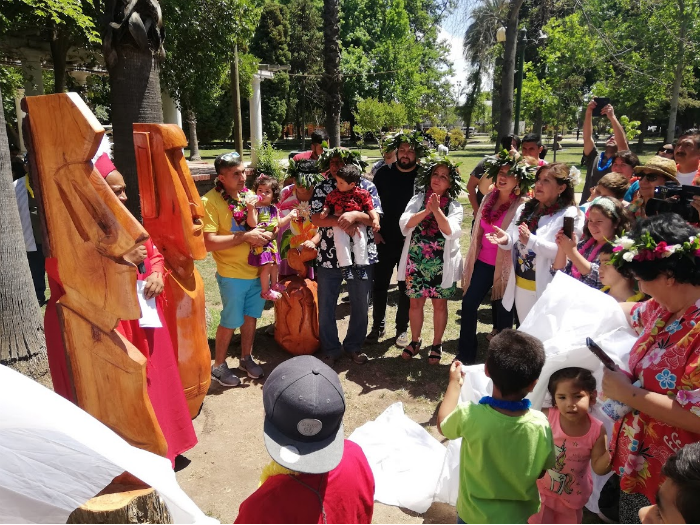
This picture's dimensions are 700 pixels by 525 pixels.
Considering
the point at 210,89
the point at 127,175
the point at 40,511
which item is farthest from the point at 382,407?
the point at 210,89

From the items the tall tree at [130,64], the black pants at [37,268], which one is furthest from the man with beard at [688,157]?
the black pants at [37,268]

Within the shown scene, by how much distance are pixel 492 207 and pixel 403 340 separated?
1663 mm

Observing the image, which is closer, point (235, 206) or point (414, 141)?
point (235, 206)

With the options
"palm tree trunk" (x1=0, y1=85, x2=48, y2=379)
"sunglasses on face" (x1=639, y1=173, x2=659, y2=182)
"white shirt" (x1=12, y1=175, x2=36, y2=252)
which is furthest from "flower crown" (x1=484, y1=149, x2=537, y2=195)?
"white shirt" (x1=12, y1=175, x2=36, y2=252)

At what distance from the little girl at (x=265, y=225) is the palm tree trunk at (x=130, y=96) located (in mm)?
2051

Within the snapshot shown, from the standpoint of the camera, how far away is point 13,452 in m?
2.15

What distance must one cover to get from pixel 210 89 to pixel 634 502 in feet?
42.5

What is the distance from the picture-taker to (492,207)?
178 inches

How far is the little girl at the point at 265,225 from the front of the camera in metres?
4.23

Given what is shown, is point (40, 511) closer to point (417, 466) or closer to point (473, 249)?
point (417, 466)

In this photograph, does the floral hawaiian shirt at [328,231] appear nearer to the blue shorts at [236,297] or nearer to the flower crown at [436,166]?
the flower crown at [436,166]

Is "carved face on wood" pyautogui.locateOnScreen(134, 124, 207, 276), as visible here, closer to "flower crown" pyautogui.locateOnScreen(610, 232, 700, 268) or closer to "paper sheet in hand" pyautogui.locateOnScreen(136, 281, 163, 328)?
"paper sheet in hand" pyautogui.locateOnScreen(136, 281, 163, 328)

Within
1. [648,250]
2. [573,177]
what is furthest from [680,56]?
[648,250]

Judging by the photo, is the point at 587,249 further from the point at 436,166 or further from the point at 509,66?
the point at 509,66
